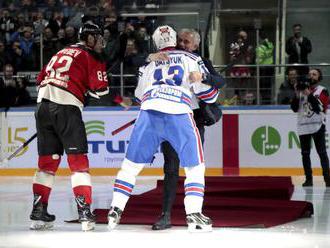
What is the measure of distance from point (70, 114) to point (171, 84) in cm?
85

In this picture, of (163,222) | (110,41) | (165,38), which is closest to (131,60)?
(110,41)

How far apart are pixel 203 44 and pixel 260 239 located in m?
8.02

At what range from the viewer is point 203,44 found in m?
14.2

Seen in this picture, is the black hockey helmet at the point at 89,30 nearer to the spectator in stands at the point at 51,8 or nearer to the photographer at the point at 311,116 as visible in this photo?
the photographer at the point at 311,116

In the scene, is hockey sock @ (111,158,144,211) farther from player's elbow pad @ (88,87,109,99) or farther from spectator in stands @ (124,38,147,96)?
spectator in stands @ (124,38,147,96)

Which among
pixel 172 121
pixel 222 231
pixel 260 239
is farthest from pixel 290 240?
pixel 172 121

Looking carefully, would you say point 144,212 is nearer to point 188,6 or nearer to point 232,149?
point 232,149

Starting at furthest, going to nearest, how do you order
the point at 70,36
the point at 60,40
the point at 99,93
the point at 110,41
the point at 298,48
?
the point at 70,36 → the point at 60,40 → the point at 110,41 → the point at 298,48 → the point at 99,93

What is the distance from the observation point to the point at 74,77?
23.0 feet

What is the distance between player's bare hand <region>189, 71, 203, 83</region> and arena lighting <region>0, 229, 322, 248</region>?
3.88 feet

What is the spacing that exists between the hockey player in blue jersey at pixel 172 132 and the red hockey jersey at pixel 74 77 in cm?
41

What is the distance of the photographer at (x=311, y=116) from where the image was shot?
11.4m

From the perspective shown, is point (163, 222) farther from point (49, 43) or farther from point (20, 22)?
point (20, 22)

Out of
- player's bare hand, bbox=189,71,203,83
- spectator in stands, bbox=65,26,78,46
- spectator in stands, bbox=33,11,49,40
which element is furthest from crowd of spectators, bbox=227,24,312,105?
player's bare hand, bbox=189,71,203,83
